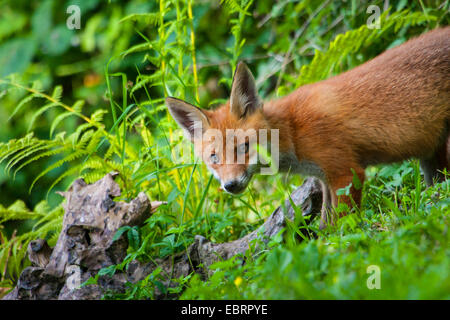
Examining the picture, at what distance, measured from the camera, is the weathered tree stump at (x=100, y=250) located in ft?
12.1

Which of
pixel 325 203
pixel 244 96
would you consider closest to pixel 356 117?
pixel 325 203

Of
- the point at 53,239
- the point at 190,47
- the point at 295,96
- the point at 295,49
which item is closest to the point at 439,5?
the point at 295,49

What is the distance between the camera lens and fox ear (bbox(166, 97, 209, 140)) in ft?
12.8

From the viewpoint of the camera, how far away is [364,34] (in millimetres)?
4930

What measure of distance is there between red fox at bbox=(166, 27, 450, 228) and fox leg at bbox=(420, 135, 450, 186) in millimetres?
239

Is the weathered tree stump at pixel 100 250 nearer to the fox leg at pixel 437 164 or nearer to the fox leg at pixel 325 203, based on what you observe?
the fox leg at pixel 325 203

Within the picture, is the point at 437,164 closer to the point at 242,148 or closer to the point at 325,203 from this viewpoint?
the point at 325,203

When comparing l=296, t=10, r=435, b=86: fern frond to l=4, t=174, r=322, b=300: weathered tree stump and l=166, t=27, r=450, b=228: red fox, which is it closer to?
l=166, t=27, r=450, b=228: red fox

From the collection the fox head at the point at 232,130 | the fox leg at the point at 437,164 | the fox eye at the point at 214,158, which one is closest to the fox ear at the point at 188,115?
the fox head at the point at 232,130

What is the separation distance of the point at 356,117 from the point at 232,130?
1.05 m

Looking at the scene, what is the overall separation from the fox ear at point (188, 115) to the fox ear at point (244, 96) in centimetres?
28

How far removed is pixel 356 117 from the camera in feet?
12.8

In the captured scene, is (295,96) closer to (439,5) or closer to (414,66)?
(414,66)

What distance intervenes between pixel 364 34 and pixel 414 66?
1131 millimetres
